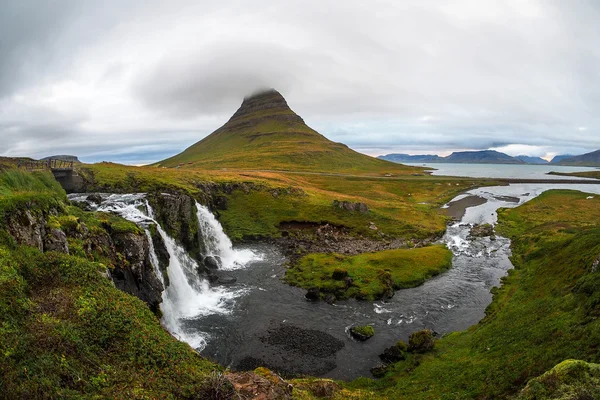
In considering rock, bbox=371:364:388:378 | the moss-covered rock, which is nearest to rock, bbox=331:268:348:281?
rock, bbox=371:364:388:378

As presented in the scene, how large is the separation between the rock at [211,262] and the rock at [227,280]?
4.65 meters

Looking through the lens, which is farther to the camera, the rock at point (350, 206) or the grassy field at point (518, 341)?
the rock at point (350, 206)

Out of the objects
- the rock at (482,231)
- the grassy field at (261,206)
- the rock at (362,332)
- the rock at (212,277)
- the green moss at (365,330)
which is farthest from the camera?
the rock at (482,231)

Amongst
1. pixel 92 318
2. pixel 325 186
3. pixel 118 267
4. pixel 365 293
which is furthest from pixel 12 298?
pixel 325 186

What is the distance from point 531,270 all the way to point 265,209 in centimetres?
6062

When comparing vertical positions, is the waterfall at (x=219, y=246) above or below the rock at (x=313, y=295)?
above

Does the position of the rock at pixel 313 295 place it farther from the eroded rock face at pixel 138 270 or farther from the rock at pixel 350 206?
the rock at pixel 350 206

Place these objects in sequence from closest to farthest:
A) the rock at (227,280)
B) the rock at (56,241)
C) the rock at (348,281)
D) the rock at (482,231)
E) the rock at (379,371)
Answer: the rock at (56,241) < the rock at (379,371) < the rock at (348,281) < the rock at (227,280) < the rock at (482,231)

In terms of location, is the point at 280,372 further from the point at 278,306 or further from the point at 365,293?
the point at 365,293

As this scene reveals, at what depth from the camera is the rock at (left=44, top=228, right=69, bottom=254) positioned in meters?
25.5

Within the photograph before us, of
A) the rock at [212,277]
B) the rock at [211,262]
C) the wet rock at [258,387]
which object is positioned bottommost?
the rock at [212,277]

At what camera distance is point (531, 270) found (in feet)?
157

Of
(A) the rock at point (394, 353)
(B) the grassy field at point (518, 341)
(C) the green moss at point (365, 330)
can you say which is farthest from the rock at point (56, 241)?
(A) the rock at point (394, 353)

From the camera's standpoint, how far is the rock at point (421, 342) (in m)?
32.2
